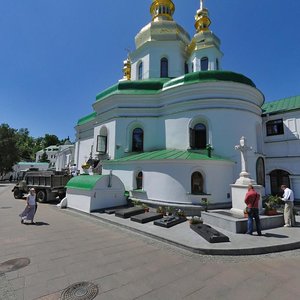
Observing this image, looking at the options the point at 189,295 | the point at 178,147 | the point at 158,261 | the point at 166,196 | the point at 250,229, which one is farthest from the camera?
the point at 178,147

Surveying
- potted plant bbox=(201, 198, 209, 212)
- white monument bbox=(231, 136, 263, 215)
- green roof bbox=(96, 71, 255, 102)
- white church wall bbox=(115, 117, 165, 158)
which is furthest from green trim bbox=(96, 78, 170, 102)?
potted plant bbox=(201, 198, 209, 212)

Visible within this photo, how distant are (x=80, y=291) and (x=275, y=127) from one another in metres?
17.7

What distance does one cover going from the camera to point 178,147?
15594 millimetres

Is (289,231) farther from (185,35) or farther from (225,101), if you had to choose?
(185,35)

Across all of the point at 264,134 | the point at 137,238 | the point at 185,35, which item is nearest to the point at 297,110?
the point at 264,134

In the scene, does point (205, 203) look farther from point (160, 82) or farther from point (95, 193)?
point (160, 82)

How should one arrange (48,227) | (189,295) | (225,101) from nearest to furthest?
(189,295)
(48,227)
(225,101)

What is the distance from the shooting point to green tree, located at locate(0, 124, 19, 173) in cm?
4816

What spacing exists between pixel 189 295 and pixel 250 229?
490cm

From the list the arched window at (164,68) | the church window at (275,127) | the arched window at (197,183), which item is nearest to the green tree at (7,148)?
the arched window at (164,68)

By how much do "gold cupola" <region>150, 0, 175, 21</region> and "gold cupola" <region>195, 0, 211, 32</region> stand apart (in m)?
2.98

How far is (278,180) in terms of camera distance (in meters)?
16.9

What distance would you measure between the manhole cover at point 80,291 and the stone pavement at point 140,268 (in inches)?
4.6

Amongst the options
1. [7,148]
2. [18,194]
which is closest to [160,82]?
[18,194]
